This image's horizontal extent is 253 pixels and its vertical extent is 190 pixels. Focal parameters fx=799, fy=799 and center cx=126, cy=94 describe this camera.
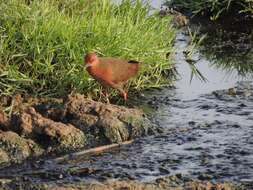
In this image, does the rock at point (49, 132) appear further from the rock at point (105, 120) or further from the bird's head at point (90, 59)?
the bird's head at point (90, 59)

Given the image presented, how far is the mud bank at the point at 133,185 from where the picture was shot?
5281 mm

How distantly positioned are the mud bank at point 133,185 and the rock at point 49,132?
0.75 metres

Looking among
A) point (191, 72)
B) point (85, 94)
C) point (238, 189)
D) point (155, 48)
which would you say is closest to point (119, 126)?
point (85, 94)

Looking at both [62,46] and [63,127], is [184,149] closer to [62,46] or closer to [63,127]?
[63,127]

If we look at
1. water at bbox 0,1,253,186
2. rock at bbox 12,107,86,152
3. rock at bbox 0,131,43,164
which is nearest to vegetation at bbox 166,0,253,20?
water at bbox 0,1,253,186

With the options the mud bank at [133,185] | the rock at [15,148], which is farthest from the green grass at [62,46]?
the mud bank at [133,185]

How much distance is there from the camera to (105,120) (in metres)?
6.33

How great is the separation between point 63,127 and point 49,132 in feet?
0.38

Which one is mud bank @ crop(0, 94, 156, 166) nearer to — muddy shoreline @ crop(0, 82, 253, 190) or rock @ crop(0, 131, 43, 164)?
rock @ crop(0, 131, 43, 164)

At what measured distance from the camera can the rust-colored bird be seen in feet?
21.8

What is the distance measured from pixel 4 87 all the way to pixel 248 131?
2.08m

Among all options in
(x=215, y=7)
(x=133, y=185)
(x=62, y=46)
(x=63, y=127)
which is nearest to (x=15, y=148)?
(x=63, y=127)

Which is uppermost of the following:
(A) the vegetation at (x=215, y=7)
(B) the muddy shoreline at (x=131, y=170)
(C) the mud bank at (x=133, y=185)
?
(A) the vegetation at (x=215, y=7)

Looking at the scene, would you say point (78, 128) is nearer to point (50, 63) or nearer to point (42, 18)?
point (50, 63)
